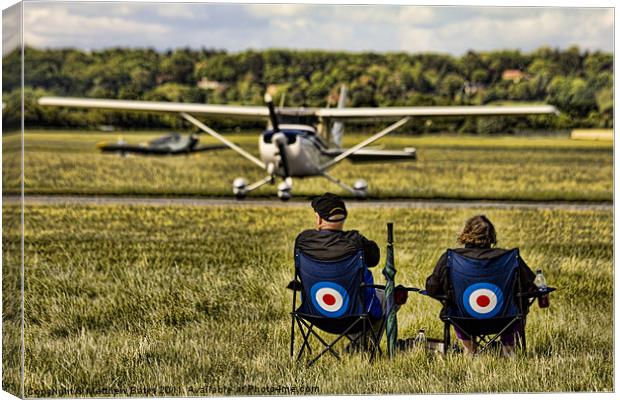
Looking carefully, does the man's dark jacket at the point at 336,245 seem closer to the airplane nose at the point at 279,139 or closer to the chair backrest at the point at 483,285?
the chair backrest at the point at 483,285

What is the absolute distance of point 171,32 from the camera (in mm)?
8602

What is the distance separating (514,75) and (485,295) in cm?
542

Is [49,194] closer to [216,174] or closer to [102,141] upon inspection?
[102,141]

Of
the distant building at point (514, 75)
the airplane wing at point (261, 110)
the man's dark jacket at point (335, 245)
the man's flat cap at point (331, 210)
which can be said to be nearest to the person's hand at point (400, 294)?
the man's dark jacket at point (335, 245)

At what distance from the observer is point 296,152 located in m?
14.3

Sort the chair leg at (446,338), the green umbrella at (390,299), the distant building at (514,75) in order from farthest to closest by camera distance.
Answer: the distant building at (514,75)
the chair leg at (446,338)
the green umbrella at (390,299)

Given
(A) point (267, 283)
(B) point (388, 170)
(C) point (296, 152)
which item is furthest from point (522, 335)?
(B) point (388, 170)

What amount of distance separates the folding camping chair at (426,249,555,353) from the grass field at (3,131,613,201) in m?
1.96

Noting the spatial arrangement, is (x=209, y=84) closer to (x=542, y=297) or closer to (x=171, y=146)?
(x=171, y=146)

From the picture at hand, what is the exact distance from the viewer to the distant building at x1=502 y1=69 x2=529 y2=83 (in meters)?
9.21

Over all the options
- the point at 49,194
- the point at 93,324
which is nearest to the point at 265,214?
the point at 49,194

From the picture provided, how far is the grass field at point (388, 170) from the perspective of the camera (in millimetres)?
7906

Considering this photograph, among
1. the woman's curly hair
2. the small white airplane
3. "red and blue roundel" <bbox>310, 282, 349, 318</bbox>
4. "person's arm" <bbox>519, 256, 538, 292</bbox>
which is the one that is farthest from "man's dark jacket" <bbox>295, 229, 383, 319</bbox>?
the small white airplane

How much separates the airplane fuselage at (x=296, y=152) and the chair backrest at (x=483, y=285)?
9934 millimetres
